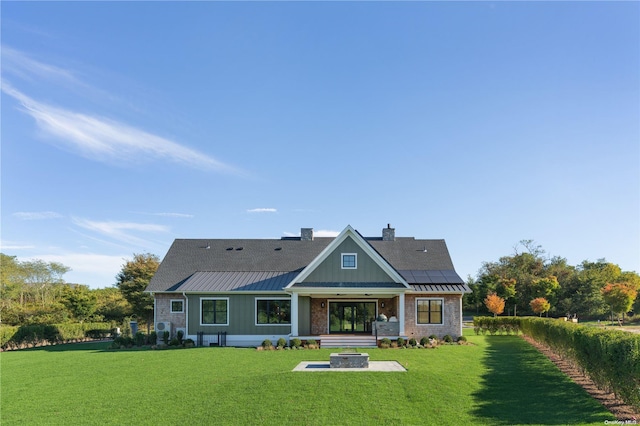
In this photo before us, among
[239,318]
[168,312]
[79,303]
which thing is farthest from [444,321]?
[79,303]

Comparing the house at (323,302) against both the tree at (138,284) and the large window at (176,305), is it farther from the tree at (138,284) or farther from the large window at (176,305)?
the tree at (138,284)

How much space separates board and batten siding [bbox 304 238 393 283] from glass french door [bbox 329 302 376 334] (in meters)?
2.24

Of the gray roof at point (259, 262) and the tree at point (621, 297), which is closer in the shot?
the gray roof at point (259, 262)

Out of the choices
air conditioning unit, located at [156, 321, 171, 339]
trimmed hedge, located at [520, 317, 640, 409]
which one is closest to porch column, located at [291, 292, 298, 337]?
air conditioning unit, located at [156, 321, 171, 339]

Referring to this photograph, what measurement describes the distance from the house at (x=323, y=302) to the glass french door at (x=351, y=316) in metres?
0.05

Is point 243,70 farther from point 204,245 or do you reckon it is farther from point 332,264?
point 204,245

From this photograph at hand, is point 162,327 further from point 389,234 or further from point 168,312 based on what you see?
point 389,234

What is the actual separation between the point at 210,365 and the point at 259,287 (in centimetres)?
880

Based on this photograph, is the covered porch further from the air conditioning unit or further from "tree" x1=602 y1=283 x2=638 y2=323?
"tree" x1=602 y1=283 x2=638 y2=323

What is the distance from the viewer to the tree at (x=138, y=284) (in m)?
34.8

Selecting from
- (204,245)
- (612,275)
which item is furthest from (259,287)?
(612,275)

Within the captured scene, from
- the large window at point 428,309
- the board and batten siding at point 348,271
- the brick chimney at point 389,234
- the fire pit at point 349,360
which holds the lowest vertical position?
the fire pit at point 349,360

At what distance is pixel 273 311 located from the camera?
81.8 ft

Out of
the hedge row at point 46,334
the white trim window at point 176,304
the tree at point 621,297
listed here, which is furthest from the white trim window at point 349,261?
the tree at point 621,297
